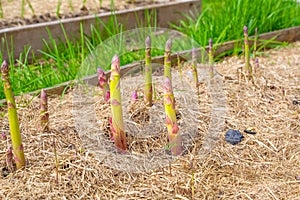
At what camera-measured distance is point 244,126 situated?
7.66 ft

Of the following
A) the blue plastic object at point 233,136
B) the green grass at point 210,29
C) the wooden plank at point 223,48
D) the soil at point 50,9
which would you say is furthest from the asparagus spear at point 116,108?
the soil at point 50,9

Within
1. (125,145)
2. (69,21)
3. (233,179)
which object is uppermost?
(69,21)

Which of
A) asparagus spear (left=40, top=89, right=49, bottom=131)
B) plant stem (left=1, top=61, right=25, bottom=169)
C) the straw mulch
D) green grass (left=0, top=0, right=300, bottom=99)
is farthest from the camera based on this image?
green grass (left=0, top=0, right=300, bottom=99)

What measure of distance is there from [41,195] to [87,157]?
27 cm

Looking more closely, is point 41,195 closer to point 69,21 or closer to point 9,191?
point 9,191

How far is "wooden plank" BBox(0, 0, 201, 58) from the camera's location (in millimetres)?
3373

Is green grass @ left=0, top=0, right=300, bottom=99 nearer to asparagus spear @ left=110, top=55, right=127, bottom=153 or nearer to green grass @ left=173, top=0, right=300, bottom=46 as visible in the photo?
green grass @ left=173, top=0, right=300, bottom=46

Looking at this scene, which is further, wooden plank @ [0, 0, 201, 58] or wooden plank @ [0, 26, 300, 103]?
wooden plank @ [0, 0, 201, 58]

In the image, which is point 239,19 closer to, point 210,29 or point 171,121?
point 210,29

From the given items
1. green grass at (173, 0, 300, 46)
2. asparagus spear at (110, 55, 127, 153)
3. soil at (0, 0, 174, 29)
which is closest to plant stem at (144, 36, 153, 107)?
asparagus spear at (110, 55, 127, 153)

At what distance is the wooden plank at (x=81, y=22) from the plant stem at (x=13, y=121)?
1.46 metres

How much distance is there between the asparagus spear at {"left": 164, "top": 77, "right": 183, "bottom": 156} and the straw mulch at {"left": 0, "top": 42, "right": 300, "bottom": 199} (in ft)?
0.18

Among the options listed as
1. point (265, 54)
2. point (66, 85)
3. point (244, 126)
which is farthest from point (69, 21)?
point (244, 126)

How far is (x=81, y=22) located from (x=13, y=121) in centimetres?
186
